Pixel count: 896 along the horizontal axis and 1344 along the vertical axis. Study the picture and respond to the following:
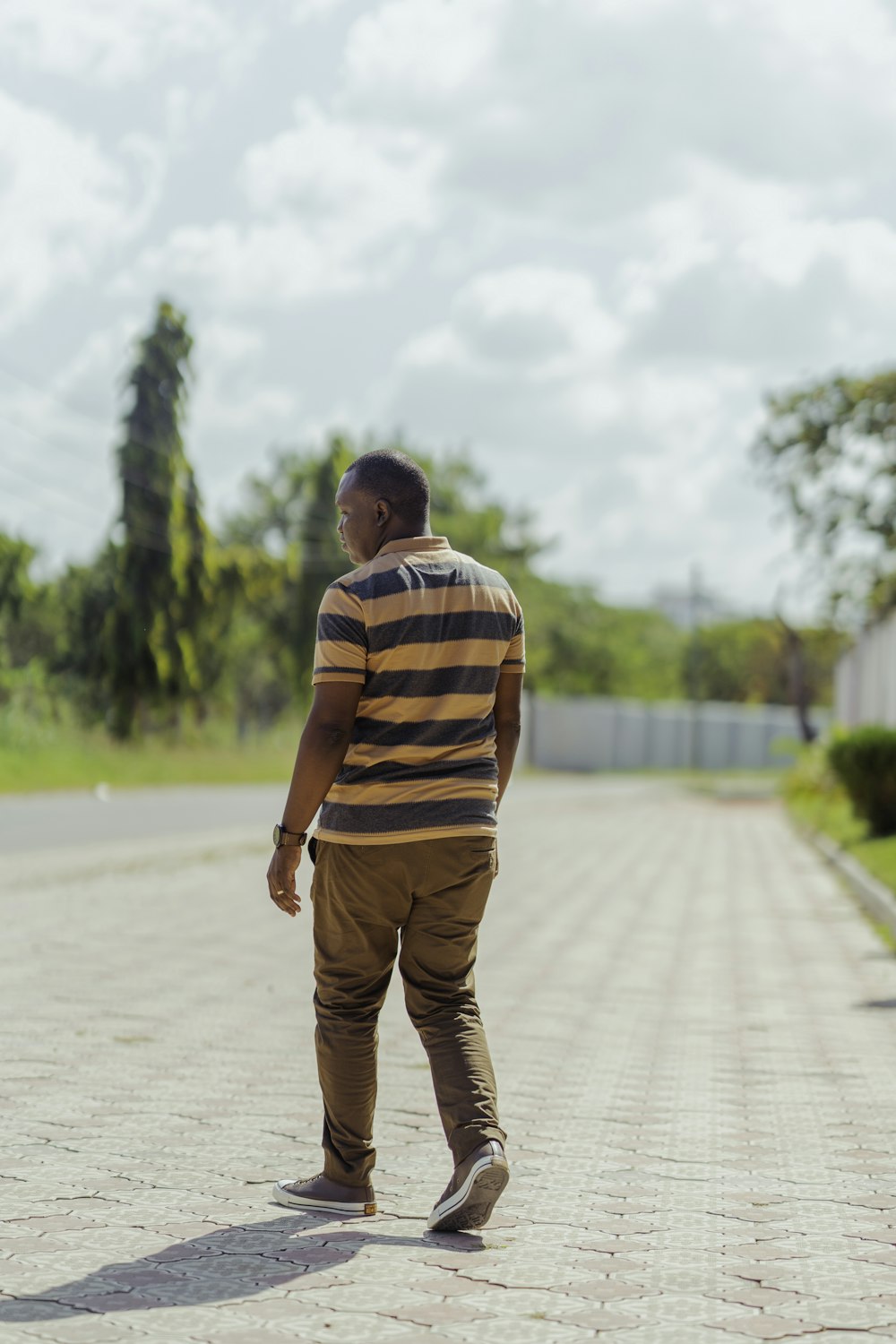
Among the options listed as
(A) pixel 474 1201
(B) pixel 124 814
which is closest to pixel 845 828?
(B) pixel 124 814

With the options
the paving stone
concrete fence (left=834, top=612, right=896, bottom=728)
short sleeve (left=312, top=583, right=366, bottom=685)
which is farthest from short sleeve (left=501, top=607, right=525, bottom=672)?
concrete fence (left=834, top=612, right=896, bottom=728)

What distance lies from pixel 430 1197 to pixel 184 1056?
2.03 meters

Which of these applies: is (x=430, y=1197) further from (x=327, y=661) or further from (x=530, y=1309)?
(x=327, y=661)

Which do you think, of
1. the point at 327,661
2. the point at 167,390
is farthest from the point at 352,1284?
the point at 167,390

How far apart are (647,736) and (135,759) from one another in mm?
26202

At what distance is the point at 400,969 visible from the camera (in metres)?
3.87

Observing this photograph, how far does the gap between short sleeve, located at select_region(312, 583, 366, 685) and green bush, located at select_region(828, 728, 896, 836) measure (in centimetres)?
1482

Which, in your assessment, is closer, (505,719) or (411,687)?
(411,687)

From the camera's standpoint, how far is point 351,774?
153 inches

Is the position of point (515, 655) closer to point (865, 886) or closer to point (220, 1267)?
point (220, 1267)

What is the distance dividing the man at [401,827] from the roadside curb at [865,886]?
743cm

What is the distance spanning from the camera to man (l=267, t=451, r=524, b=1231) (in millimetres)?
3807

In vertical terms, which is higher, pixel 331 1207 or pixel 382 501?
pixel 382 501

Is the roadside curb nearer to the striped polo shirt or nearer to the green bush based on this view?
the green bush
